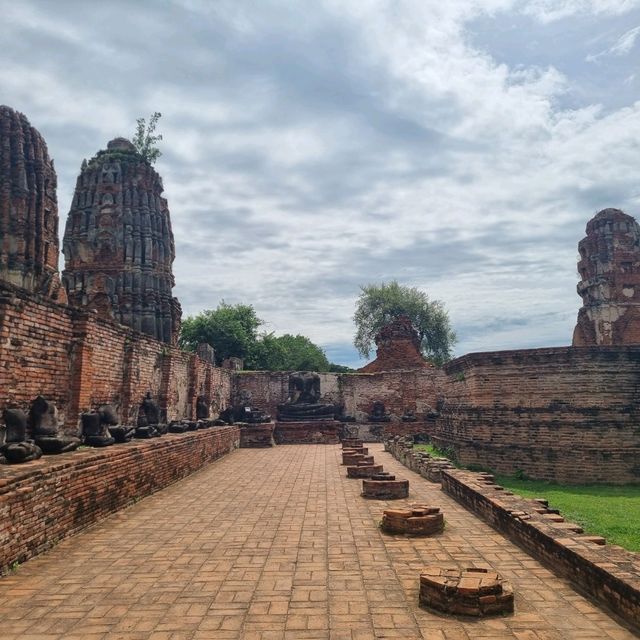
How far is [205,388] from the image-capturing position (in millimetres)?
17672

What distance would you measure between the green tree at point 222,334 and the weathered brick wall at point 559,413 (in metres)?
23.8

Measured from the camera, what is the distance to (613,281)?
23.9 m

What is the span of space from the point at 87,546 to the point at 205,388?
40.2ft

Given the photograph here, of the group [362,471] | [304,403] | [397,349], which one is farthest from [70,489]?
A: [397,349]

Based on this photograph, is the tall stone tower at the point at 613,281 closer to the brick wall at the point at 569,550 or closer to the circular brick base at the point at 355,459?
the circular brick base at the point at 355,459

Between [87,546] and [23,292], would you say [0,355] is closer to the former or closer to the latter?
[23,292]

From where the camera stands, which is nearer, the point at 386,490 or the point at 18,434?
the point at 18,434

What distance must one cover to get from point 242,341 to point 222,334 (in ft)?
4.66

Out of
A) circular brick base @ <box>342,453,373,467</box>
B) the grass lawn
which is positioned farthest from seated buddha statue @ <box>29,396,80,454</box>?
the grass lawn

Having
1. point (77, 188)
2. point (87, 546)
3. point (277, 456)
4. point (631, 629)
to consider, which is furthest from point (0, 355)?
point (77, 188)

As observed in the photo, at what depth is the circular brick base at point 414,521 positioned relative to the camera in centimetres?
599

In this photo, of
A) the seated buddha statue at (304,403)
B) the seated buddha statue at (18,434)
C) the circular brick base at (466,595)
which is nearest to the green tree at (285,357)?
the seated buddha statue at (304,403)

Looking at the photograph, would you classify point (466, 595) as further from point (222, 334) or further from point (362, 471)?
point (222, 334)

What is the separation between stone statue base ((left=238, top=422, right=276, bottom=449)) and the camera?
17.6m
